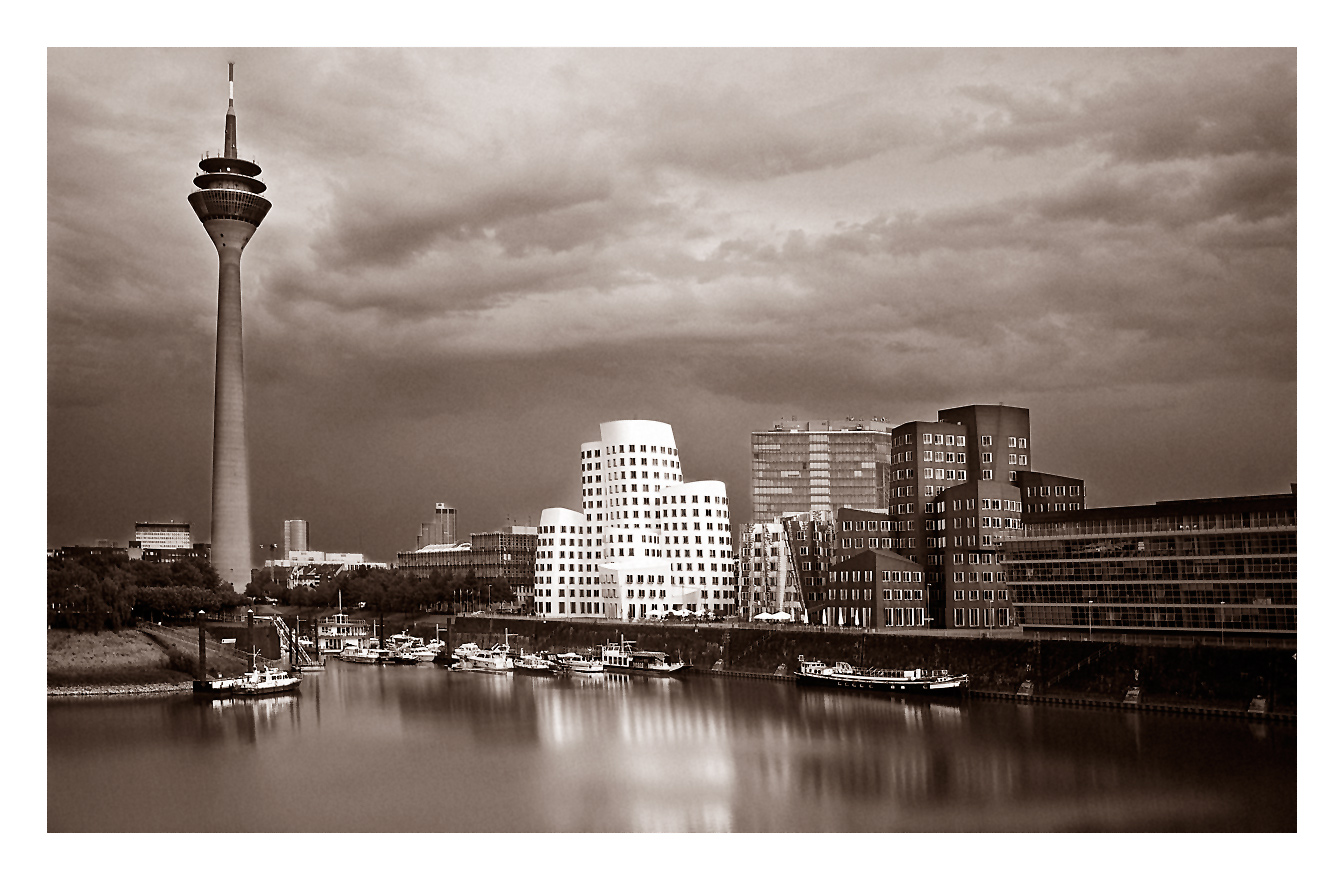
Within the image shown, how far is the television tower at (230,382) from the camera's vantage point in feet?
177

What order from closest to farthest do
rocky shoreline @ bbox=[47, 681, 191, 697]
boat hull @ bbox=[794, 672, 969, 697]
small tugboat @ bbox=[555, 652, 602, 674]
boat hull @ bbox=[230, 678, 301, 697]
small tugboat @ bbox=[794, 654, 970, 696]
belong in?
1. rocky shoreline @ bbox=[47, 681, 191, 697]
2. boat hull @ bbox=[794, 672, 969, 697]
3. small tugboat @ bbox=[794, 654, 970, 696]
4. boat hull @ bbox=[230, 678, 301, 697]
5. small tugboat @ bbox=[555, 652, 602, 674]

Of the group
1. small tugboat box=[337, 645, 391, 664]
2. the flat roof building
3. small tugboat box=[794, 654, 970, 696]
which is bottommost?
small tugboat box=[337, 645, 391, 664]

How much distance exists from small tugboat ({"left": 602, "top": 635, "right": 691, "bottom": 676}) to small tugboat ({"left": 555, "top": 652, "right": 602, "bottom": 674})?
0.57 meters

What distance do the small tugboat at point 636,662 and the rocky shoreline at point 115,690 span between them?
14295 mm

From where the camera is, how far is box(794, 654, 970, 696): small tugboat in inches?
1314

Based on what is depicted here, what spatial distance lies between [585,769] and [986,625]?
21.6m

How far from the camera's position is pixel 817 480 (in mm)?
88750

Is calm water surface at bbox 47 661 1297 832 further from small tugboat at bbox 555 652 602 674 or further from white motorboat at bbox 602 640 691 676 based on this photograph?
small tugboat at bbox 555 652 602 674

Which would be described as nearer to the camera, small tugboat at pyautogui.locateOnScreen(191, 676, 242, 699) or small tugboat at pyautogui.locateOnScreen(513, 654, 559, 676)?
small tugboat at pyautogui.locateOnScreen(191, 676, 242, 699)

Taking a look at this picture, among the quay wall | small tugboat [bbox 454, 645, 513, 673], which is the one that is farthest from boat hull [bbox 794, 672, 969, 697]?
small tugboat [bbox 454, 645, 513, 673]

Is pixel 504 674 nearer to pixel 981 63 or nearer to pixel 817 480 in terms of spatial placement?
pixel 981 63

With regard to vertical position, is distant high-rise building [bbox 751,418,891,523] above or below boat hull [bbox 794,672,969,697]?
above

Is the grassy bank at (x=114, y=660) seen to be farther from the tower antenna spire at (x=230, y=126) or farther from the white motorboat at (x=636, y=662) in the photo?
the white motorboat at (x=636, y=662)

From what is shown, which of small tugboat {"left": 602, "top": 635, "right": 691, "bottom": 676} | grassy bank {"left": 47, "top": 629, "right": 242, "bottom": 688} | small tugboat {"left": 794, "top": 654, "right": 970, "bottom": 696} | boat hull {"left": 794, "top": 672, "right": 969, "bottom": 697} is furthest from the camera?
small tugboat {"left": 602, "top": 635, "right": 691, "bottom": 676}
